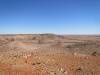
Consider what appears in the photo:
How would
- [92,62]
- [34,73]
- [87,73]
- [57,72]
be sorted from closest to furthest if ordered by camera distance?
[34,73] < [57,72] < [87,73] < [92,62]

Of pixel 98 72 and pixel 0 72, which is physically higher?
pixel 0 72

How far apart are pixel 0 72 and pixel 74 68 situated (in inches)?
220

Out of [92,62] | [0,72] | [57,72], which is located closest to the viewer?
[0,72]

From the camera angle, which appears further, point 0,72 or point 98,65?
point 98,65

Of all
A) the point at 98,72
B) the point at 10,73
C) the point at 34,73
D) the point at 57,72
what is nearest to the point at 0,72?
the point at 10,73

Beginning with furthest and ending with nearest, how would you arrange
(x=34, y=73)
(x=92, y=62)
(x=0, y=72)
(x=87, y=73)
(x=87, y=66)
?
(x=92, y=62), (x=87, y=66), (x=87, y=73), (x=34, y=73), (x=0, y=72)

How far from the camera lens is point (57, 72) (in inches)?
418

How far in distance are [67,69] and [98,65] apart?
12.5 feet

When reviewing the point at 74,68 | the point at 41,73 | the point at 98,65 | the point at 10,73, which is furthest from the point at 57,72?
the point at 98,65

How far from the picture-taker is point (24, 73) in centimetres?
926

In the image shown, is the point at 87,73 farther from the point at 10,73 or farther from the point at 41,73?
the point at 10,73

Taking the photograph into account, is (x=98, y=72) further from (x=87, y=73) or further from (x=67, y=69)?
(x=67, y=69)

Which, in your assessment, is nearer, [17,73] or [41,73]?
[17,73]

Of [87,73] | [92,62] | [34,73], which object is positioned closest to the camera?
[34,73]
